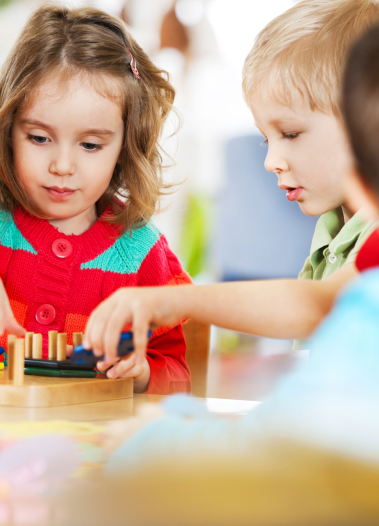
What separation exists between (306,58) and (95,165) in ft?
1.33

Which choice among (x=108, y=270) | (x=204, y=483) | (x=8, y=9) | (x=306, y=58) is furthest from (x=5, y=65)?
(x=8, y=9)

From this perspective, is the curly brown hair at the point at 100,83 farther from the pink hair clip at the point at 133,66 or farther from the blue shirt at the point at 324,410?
the blue shirt at the point at 324,410

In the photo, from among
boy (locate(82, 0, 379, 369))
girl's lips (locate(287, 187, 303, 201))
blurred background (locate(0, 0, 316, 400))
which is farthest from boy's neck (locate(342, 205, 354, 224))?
blurred background (locate(0, 0, 316, 400))

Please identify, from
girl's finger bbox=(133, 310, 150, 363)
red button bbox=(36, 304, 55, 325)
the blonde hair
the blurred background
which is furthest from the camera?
the blurred background

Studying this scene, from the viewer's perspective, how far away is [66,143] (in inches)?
39.6

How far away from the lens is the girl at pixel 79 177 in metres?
1.03

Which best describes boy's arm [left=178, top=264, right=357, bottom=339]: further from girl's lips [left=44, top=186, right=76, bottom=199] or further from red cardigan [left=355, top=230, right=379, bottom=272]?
girl's lips [left=44, top=186, right=76, bottom=199]

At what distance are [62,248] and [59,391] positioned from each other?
520 millimetres

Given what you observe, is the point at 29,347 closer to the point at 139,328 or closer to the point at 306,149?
the point at 139,328

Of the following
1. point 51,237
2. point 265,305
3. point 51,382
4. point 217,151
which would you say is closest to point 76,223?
point 51,237

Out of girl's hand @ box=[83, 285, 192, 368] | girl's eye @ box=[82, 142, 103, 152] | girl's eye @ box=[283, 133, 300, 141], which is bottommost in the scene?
girl's hand @ box=[83, 285, 192, 368]

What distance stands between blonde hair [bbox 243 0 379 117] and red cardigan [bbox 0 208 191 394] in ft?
1.35

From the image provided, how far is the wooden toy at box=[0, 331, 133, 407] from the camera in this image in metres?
0.67

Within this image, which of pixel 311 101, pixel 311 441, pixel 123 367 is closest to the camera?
pixel 311 441
